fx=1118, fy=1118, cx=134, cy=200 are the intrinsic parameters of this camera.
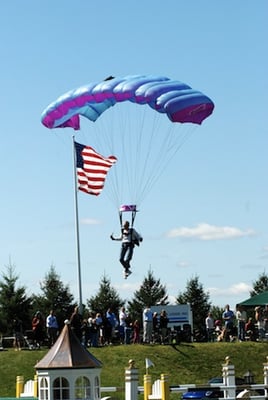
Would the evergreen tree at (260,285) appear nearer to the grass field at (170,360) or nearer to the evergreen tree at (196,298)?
the evergreen tree at (196,298)

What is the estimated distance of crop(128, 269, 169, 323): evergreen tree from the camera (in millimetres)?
78812

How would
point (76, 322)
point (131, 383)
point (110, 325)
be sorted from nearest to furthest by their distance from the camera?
point (131, 383) < point (76, 322) < point (110, 325)

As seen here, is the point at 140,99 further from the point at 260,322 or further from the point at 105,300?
the point at 105,300

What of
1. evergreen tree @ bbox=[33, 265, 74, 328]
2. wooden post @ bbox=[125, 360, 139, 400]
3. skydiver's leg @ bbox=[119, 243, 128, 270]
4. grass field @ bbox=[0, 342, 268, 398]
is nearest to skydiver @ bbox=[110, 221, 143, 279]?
skydiver's leg @ bbox=[119, 243, 128, 270]

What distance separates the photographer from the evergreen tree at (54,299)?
2761 inches

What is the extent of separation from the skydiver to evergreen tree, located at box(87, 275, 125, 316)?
1418 inches

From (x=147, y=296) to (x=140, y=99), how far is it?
43.5 metres

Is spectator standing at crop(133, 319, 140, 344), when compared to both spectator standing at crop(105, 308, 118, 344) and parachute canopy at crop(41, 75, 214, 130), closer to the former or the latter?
spectator standing at crop(105, 308, 118, 344)

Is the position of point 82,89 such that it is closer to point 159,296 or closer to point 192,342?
point 192,342

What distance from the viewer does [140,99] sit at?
37031 millimetres

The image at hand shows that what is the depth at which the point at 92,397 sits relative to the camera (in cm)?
2388

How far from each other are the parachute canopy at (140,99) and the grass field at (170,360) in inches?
365

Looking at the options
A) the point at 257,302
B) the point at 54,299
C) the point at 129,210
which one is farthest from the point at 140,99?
the point at 54,299

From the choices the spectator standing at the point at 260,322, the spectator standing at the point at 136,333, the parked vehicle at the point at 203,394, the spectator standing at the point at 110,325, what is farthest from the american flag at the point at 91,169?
the parked vehicle at the point at 203,394
